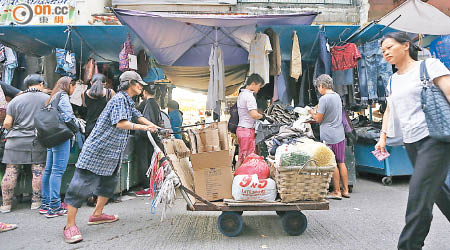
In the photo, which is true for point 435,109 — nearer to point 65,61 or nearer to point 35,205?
point 35,205

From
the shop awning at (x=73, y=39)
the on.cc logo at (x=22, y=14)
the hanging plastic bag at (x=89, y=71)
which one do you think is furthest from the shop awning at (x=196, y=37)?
the on.cc logo at (x=22, y=14)

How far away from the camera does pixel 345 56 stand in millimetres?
5371

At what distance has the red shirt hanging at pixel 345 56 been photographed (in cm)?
525

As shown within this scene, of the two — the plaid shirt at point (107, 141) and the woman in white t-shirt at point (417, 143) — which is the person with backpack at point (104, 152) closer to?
the plaid shirt at point (107, 141)

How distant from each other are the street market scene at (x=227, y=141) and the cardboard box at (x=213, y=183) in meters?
0.01

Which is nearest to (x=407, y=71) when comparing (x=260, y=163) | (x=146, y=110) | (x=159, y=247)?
(x=260, y=163)

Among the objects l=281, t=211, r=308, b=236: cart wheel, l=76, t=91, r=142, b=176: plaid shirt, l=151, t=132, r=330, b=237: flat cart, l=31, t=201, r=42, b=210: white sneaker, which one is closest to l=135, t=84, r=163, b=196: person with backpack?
l=31, t=201, r=42, b=210: white sneaker

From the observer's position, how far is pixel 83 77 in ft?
19.8

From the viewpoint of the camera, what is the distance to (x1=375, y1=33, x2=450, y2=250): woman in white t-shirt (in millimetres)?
2053

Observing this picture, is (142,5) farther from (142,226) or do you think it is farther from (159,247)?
(159,247)

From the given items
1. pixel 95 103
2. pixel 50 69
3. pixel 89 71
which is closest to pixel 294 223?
pixel 95 103

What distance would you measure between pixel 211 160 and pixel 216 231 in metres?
Result: 0.86

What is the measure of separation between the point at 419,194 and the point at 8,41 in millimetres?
6944

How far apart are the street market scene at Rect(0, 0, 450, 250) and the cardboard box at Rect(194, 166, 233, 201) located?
0.04ft
